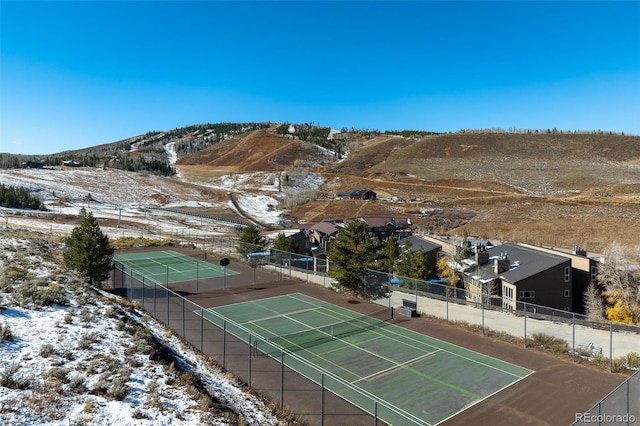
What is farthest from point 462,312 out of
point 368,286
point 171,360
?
point 171,360

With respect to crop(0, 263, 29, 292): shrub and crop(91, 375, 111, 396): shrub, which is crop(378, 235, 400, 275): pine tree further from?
crop(91, 375, 111, 396): shrub

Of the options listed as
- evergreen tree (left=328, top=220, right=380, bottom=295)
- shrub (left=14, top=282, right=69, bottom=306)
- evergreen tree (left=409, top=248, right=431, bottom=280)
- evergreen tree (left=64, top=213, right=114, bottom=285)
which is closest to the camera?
shrub (left=14, top=282, right=69, bottom=306)

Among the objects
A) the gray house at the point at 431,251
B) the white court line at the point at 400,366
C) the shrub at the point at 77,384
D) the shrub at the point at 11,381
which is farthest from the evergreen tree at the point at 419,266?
the shrub at the point at 11,381

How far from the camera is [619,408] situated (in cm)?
1348

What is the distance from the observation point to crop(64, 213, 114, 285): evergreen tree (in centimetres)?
2689

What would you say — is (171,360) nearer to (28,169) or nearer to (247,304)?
(247,304)

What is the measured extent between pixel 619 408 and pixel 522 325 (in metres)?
13.3

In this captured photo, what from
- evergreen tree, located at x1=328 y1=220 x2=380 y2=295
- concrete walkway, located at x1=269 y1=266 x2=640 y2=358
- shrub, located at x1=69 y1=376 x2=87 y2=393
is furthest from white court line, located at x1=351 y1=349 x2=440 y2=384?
evergreen tree, located at x1=328 y1=220 x2=380 y2=295

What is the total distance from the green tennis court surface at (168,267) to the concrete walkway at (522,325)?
59.3ft

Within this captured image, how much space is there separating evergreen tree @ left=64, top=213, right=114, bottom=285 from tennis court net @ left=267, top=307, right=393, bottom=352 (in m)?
12.2

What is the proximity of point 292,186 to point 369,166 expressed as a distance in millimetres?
43618

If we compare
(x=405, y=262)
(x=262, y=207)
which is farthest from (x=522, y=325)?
(x=262, y=207)

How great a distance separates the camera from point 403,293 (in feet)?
105

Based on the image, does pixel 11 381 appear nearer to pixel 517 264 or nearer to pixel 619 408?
pixel 619 408
